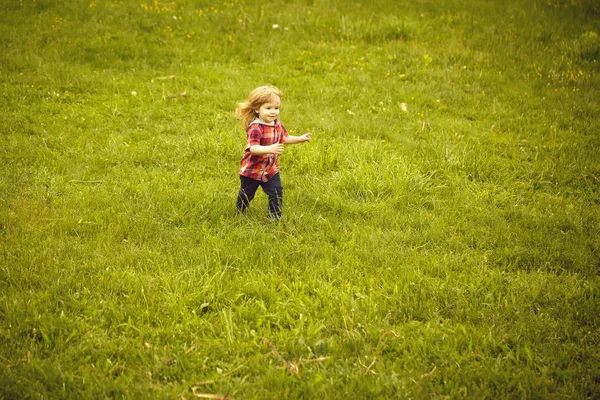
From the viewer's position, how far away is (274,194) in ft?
16.9

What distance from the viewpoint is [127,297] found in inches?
157

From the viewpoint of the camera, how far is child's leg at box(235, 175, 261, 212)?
203 inches

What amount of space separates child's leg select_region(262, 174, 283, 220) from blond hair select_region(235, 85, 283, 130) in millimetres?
648

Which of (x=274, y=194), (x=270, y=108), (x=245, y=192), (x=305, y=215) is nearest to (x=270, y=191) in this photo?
(x=274, y=194)

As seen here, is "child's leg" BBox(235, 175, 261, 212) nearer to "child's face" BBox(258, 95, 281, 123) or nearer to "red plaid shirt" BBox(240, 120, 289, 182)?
"red plaid shirt" BBox(240, 120, 289, 182)

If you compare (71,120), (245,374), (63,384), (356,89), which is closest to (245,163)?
(245,374)

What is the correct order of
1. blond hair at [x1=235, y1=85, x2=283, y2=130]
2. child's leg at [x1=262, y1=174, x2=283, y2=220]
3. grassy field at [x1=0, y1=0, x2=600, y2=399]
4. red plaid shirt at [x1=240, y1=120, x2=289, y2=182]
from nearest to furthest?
grassy field at [x1=0, y1=0, x2=600, y2=399] < blond hair at [x1=235, y1=85, x2=283, y2=130] < red plaid shirt at [x1=240, y1=120, x2=289, y2=182] < child's leg at [x1=262, y1=174, x2=283, y2=220]

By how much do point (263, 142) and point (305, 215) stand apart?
3.13ft

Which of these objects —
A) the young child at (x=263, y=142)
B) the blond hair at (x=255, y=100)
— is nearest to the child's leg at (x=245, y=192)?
the young child at (x=263, y=142)

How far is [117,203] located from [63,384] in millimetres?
2607

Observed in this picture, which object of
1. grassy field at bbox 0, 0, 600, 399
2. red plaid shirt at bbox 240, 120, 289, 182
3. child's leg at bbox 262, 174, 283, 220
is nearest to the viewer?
grassy field at bbox 0, 0, 600, 399

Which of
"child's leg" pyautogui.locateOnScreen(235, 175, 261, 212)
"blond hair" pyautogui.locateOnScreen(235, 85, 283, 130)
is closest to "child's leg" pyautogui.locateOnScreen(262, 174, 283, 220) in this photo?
"child's leg" pyautogui.locateOnScreen(235, 175, 261, 212)

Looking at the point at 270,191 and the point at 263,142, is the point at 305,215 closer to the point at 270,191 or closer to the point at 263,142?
the point at 270,191

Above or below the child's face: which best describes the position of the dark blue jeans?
below
